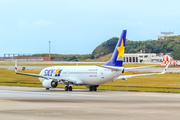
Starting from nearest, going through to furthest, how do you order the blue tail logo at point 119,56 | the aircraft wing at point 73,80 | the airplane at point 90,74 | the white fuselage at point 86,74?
the blue tail logo at point 119,56 → the airplane at point 90,74 → the white fuselage at point 86,74 → the aircraft wing at point 73,80

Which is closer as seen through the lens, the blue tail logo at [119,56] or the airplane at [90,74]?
the blue tail logo at [119,56]

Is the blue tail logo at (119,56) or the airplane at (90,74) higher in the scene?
the blue tail logo at (119,56)

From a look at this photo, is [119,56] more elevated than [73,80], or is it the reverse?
[119,56]

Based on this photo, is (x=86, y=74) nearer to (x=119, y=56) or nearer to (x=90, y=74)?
(x=90, y=74)

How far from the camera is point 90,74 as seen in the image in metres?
49.8

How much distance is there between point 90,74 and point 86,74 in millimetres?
791

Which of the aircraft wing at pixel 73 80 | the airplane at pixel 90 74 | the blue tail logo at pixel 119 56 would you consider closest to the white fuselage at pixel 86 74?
the airplane at pixel 90 74

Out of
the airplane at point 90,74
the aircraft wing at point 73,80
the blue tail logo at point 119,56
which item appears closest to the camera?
the blue tail logo at point 119,56

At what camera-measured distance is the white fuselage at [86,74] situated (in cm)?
4748

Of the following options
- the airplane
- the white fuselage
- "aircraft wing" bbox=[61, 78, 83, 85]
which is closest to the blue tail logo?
the airplane

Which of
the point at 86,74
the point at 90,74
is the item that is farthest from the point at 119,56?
the point at 86,74

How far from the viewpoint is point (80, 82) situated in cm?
5094

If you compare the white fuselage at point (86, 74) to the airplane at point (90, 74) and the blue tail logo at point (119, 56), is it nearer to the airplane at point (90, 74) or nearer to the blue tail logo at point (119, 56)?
the airplane at point (90, 74)

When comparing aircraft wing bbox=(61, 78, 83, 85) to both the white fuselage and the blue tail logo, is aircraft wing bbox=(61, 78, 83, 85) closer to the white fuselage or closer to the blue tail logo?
the white fuselage
